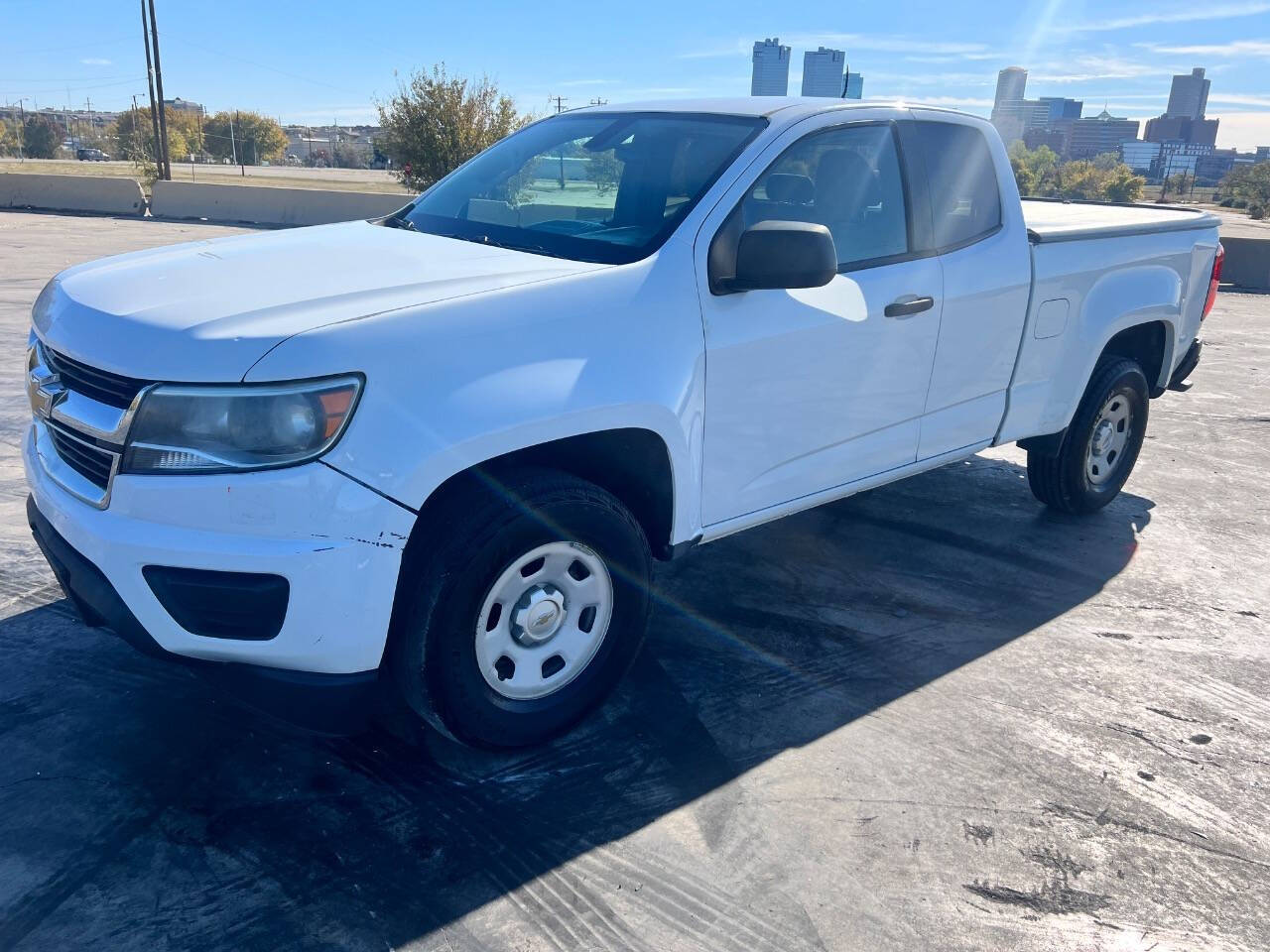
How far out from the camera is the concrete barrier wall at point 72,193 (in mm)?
22422

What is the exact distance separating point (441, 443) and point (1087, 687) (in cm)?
248

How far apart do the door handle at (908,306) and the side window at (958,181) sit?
0.31m

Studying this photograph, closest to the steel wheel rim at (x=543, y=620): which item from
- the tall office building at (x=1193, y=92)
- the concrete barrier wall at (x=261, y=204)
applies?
the concrete barrier wall at (x=261, y=204)

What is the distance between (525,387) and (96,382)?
3.66 ft

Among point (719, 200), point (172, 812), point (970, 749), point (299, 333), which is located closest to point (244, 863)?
point (172, 812)

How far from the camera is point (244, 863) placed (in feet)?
8.12

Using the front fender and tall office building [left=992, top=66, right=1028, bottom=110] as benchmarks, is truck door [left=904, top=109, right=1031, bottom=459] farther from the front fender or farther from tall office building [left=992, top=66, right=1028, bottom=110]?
tall office building [left=992, top=66, right=1028, bottom=110]


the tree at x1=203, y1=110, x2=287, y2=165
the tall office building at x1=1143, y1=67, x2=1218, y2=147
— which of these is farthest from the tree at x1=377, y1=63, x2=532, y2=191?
the tall office building at x1=1143, y1=67, x2=1218, y2=147

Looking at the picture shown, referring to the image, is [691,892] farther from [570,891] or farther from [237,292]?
[237,292]

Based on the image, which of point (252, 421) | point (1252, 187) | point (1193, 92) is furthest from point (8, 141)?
point (1193, 92)

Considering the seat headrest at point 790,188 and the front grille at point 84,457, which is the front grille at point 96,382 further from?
the seat headrest at point 790,188

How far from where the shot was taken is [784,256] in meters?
2.92

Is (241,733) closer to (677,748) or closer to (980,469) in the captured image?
(677,748)

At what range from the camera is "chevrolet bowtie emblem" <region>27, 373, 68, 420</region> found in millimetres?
2713
